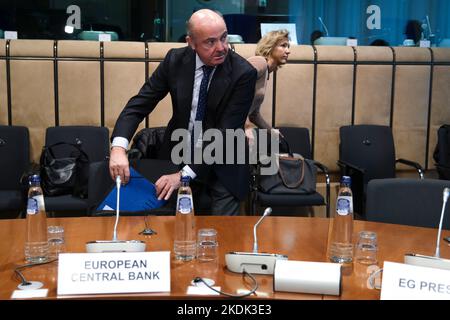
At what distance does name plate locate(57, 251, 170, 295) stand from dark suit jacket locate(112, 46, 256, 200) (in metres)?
1.21

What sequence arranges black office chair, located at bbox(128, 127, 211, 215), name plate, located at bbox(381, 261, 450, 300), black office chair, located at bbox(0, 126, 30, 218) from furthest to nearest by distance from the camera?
black office chair, located at bbox(0, 126, 30, 218), black office chair, located at bbox(128, 127, 211, 215), name plate, located at bbox(381, 261, 450, 300)

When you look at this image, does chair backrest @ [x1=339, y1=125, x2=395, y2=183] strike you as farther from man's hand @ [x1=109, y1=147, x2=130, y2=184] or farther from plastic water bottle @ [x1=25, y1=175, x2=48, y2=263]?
plastic water bottle @ [x1=25, y1=175, x2=48, y2=263]

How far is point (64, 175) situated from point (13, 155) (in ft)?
1.70

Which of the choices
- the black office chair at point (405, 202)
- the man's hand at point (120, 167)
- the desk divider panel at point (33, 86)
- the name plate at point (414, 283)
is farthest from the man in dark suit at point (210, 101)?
the desk divider panel at point (33, 86)

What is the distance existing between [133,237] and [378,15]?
458 centimetres

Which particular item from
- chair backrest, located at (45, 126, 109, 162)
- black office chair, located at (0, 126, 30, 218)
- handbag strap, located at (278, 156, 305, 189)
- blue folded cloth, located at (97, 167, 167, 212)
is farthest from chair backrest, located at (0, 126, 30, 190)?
blue folded cloth, located at (97, 167, 167, 212)

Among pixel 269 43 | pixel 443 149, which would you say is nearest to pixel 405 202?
pixel 269 43

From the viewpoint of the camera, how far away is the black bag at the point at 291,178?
411cm

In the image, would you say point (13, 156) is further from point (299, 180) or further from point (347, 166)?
point (347, 166)

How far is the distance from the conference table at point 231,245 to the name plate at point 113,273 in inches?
1.0

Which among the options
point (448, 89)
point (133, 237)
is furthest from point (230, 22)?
point (133, 237)

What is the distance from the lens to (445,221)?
2512 mm

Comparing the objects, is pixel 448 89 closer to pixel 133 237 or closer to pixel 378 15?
pixel 378 15

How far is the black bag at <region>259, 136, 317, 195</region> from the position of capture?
4.11 metres
